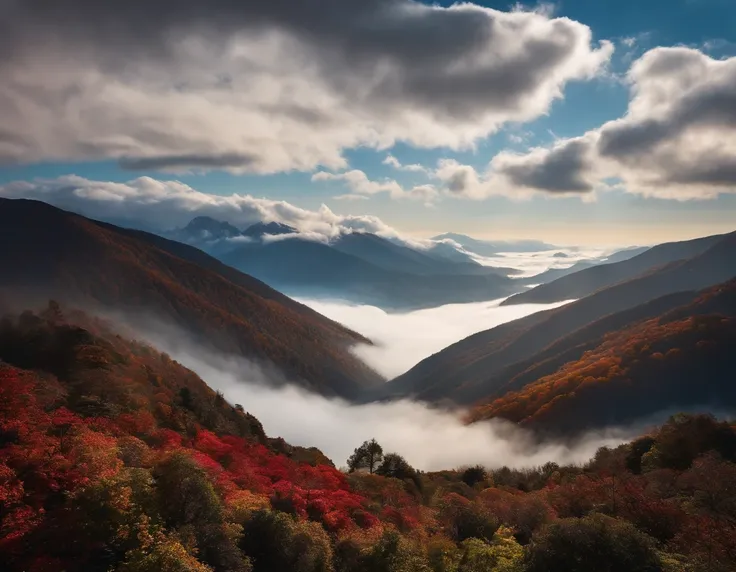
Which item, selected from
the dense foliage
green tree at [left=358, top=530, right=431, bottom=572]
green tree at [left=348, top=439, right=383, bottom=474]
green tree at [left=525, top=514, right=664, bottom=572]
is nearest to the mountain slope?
green tree at [left=348, top=439, right=383, bottom=474]

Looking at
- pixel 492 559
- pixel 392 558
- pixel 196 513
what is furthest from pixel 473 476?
pixel 196 513

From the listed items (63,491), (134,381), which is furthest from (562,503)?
(134,381)

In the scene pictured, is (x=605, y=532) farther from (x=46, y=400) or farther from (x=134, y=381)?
(x=134, y=381)

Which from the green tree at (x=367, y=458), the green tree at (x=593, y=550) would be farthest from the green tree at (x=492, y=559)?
the green tree at (x=367, y=458)

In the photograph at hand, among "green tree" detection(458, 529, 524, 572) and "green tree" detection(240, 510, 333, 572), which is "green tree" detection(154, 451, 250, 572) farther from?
"green tree" detection(458, 529, 524, 572)

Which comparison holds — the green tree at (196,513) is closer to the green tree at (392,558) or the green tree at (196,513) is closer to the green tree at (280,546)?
the green tree at (280,546)

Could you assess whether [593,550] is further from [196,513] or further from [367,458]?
[367,458]

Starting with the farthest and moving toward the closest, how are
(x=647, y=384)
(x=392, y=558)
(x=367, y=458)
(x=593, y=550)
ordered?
(x=647, y=384) < (x=367, y=458) < (x=392, y=558) < (x=593, y=550)
